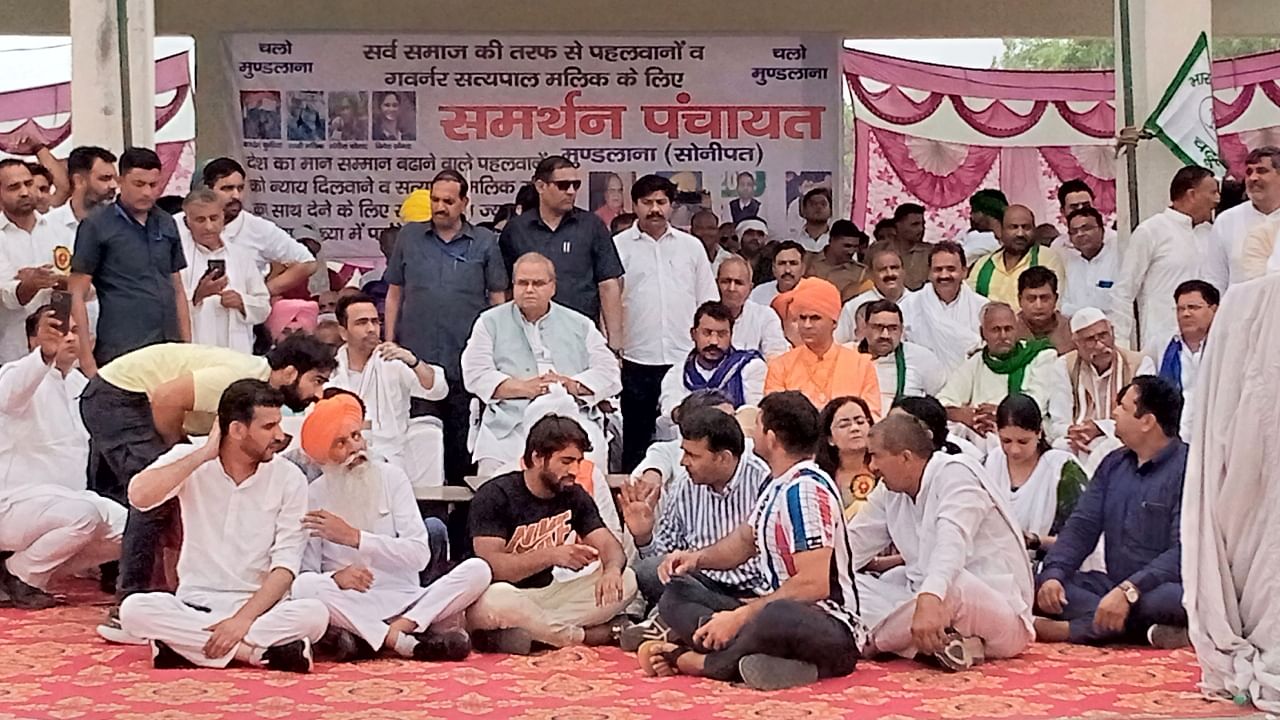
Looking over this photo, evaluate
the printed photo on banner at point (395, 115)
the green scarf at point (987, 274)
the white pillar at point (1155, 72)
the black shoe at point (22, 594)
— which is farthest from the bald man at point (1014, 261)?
the black shoe at point (22, 594)

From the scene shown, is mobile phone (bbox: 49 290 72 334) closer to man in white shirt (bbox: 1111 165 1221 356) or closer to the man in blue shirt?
the man in blue shirt

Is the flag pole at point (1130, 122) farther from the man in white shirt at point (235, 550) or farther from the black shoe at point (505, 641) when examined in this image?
the man in white shirt at point (235, 550)

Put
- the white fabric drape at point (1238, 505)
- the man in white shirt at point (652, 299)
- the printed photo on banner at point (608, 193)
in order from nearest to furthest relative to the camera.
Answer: the white fabric drape at point (1238, 505) < the man in white shirt at point (652, 299) < the printed photo on banner at point (608, 193)

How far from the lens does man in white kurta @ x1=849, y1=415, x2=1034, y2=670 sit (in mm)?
5500

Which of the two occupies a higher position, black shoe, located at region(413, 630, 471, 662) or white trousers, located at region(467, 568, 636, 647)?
white trousers, located at region(467, 568, 636, 647)

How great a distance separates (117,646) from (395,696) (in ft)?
4.23

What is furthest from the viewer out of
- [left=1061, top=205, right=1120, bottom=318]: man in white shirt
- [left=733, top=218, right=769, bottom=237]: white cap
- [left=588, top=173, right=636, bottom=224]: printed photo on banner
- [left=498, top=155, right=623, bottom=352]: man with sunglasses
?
[left=588, top=173, right=636, bottom=224]: printed photo on banner

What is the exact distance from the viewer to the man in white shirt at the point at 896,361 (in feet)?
24.4

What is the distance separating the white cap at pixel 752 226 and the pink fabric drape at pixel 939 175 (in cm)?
234

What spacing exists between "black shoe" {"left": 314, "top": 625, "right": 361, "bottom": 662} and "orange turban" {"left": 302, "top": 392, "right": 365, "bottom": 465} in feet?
2.09

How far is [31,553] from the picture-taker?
6.63 metres

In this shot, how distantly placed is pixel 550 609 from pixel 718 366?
1.62 m

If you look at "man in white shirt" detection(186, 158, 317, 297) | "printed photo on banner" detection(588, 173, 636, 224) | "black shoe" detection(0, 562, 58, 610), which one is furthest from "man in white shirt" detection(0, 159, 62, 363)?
"printed photo on banner" detection(588, 173, 636, 224)

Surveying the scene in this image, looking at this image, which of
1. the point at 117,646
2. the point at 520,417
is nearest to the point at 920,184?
the point at 520,417
